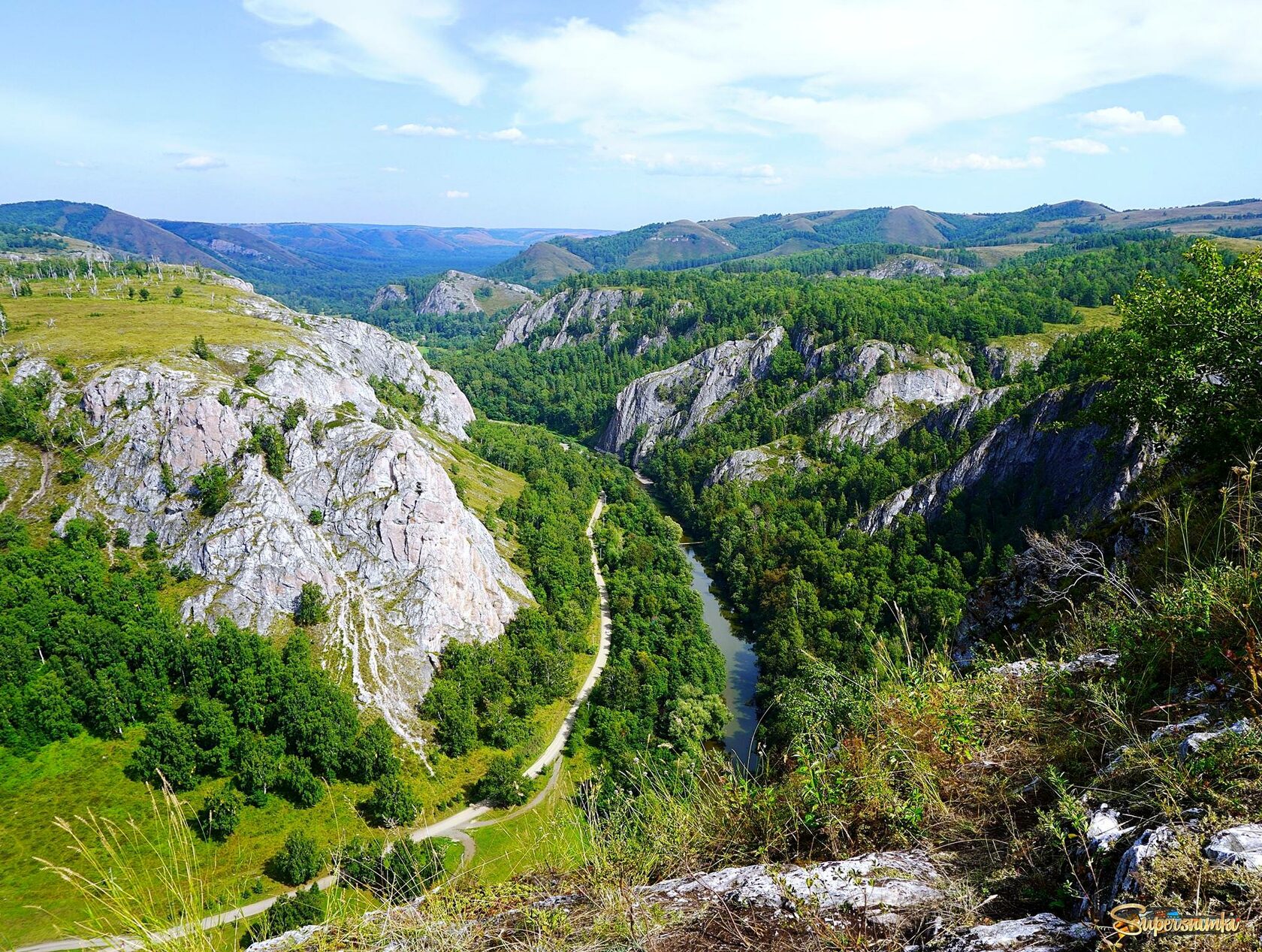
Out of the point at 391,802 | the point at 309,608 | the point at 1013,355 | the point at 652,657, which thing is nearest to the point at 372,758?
the point at 391,802

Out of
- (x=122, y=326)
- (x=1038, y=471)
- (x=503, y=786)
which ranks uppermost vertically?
(x=122, y=326)

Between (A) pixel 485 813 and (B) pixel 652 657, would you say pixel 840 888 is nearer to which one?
(A) pixel 485 813

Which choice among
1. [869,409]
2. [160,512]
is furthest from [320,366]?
[869,409]

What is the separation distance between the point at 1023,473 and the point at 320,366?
285ft

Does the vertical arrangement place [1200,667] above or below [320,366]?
below

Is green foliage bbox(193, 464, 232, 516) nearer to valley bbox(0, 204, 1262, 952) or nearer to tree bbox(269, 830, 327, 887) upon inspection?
valley bbox(0, 204, 1262, 952)

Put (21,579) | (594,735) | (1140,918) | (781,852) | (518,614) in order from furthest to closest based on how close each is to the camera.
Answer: (518,614), (594,735), (21,579), (781,852), (1140,918)

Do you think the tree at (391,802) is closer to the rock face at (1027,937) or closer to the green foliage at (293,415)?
the green foliage at (293,415)

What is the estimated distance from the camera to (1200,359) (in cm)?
1252

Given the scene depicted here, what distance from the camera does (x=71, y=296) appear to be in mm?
107312

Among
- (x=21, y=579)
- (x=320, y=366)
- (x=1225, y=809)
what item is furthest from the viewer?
(x=320, y=366)

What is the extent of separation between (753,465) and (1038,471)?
45030 mm

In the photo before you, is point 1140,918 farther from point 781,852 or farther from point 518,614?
point 518,614

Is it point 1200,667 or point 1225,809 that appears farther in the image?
point 1200,667
